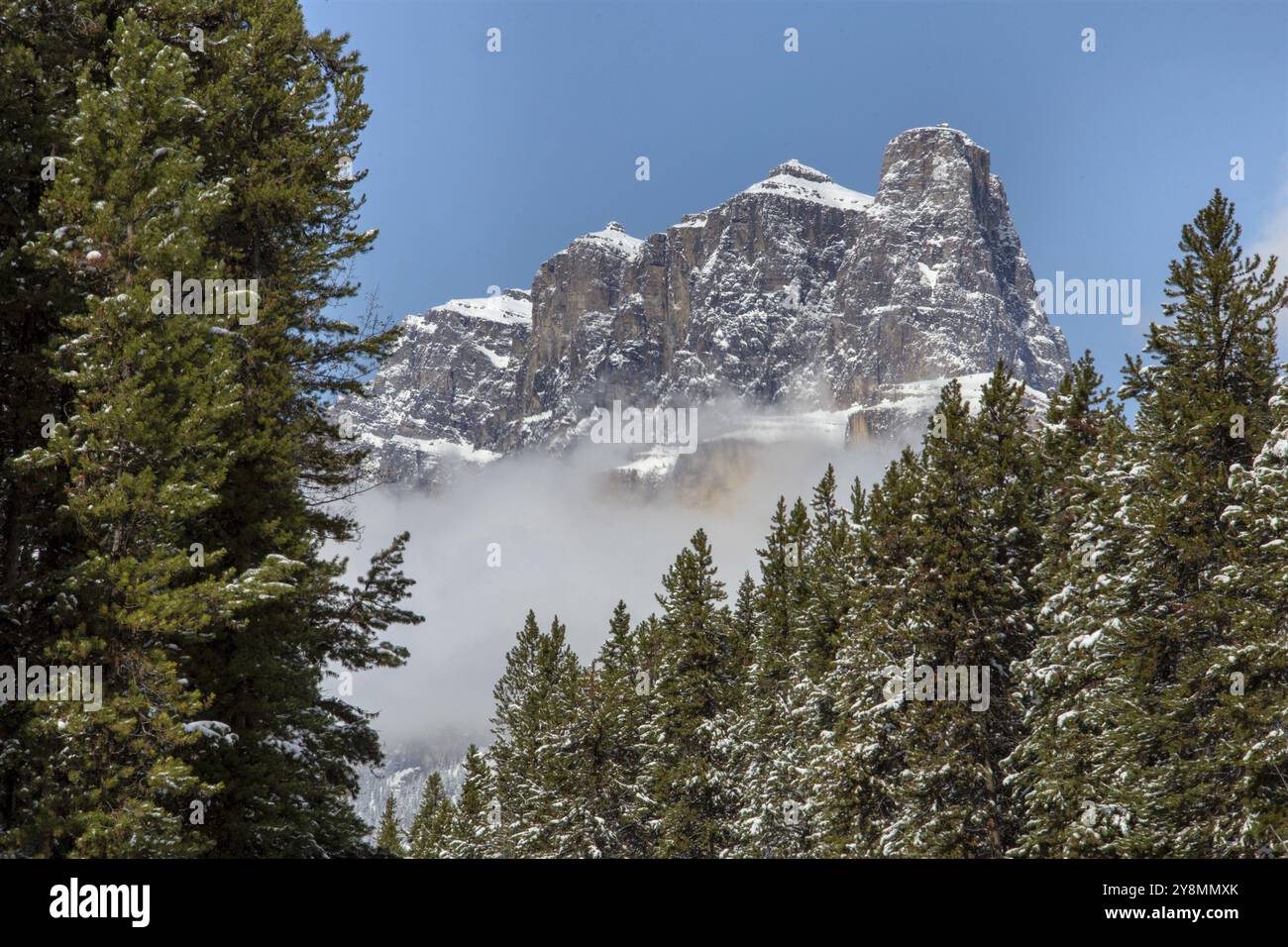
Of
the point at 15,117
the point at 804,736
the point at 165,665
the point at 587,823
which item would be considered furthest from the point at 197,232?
the point at 587,823

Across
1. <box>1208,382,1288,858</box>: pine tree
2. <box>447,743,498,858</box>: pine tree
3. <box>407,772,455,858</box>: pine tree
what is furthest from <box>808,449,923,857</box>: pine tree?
<box>407,772,455,858</box>: pine tree

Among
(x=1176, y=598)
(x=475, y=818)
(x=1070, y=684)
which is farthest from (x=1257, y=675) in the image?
(x=475, y=818)

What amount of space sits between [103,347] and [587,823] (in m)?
33.9

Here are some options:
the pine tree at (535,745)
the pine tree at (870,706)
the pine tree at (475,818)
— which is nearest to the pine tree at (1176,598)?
the pine tree at (870,706)

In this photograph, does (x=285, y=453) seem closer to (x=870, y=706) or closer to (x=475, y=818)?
(x=870, y=706)

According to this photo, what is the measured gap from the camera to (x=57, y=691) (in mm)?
12258

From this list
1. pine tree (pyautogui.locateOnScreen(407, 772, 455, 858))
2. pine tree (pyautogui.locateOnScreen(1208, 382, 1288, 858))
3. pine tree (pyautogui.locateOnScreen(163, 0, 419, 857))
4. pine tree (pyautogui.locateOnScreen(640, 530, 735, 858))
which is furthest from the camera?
pine tree (pyautogui.locateOnScreen(407, 772, 455, 858))

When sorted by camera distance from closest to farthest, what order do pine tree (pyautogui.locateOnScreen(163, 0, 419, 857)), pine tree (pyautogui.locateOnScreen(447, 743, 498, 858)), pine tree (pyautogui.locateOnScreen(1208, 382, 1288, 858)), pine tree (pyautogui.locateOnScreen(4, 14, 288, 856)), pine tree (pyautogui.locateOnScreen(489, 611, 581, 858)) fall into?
pine tree (pyautogui.locateOnScreen(4, 14, 288, 856))
pine tree (pyautogui.locateOnScreen(163, 0, 419, 857))
pine tree (pyautogui.locateOnScreen(1208, 382, 1288, 858))
pine tree (pyautogui.locateOnScreen(489, 611, 581, 858))
pine tree (pyautogui.locateOnScreen(447, 743, 498, 858))

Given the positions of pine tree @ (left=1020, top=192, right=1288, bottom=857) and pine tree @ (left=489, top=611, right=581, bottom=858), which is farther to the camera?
pine tree @ (left=489, top=611, right=581, bottom=858)

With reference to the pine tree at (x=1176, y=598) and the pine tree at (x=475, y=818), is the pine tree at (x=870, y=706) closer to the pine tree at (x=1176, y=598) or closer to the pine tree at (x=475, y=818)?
the pine tree at (x=1176, y=598)

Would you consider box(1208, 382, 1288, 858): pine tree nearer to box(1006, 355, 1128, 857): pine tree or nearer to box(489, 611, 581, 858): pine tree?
box(1006, 355, 1128, 857): pine tree

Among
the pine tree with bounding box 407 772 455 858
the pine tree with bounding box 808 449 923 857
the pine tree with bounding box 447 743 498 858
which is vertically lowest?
the pine tree with bounding box 407 772 455 858

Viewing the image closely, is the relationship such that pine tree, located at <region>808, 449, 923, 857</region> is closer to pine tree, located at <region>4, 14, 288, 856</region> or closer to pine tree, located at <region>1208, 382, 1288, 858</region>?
pine tree, located at <region>1208, 382, 1288, 858</region>

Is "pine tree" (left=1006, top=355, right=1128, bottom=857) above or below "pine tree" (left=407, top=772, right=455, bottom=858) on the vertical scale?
above
